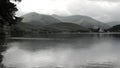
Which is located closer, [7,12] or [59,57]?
[7,12]

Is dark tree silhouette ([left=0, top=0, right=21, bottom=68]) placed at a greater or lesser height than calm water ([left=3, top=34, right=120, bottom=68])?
greater

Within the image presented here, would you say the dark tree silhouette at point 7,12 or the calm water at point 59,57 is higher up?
the dark tree silhouette at point 7,12

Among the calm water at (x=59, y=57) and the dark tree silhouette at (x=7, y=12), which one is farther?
the calm water at (x=59, y=57)

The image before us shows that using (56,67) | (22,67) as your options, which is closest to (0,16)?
(22,67)

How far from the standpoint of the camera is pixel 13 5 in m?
36.2

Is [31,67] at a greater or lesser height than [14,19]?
lesser

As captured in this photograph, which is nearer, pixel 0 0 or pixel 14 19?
pixel 0 0

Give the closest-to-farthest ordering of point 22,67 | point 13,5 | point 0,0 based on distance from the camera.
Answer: point 0,0
point 13,5
point 22,67

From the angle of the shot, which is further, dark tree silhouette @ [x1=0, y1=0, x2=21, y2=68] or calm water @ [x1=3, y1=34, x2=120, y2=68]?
calm water @ [x1=3, y1=34, x2=120, y2=68]

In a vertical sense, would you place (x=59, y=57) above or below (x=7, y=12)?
below

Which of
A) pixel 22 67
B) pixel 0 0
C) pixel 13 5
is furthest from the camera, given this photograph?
pixel 22 67

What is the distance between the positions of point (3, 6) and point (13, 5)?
1930 millimetres

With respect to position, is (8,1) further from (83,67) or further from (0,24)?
(83,67)

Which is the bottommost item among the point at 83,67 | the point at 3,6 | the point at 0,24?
the point at 83,67
